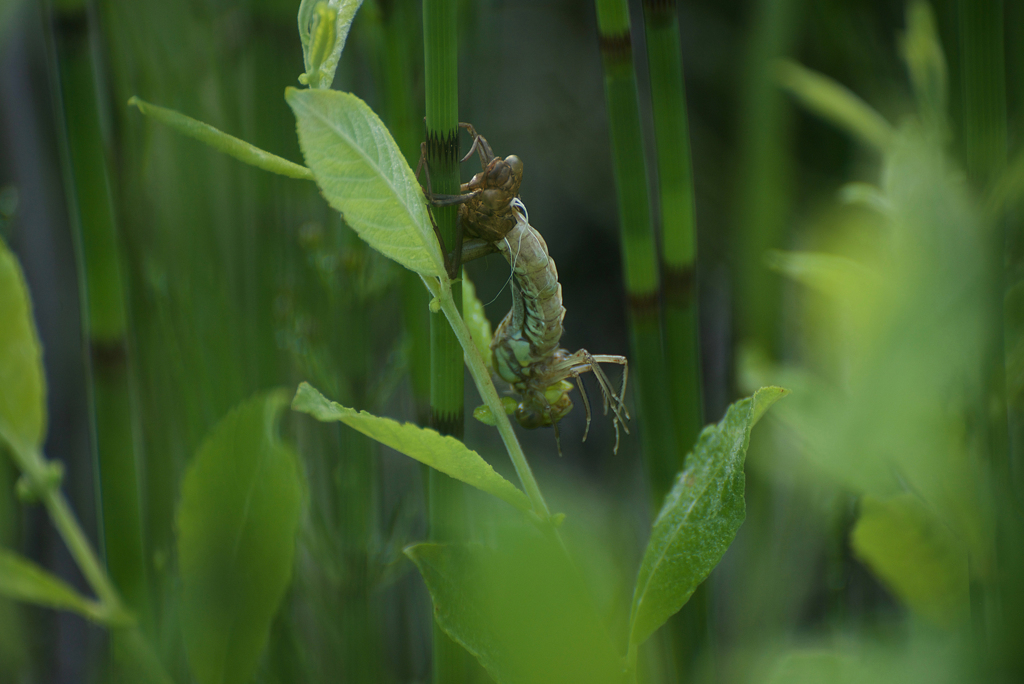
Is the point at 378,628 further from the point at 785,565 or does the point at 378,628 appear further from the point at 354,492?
the point at 785,565

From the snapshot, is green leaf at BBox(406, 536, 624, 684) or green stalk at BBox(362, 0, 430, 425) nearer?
green leaf at BBox(406, 536, 624, 684)

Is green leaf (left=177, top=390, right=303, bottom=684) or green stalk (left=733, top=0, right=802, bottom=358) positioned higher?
green stalk (left=733, top=0, right=802, bottom=358)

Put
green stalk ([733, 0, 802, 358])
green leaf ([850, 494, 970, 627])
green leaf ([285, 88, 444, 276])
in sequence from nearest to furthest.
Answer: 1. green leaf ([285, 88, 444, 276])
2. green leaf ([850, 494, 970, 627])
3. green stalk ([733, 0, 802, 358])

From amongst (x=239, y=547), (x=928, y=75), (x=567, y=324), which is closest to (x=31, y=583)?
(x=239, y=547)

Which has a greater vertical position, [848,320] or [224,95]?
[224,95]

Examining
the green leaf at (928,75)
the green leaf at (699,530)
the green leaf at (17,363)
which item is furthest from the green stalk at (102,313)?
the green leaf at (928,75)

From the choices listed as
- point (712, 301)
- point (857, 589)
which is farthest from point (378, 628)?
point (712, 301)

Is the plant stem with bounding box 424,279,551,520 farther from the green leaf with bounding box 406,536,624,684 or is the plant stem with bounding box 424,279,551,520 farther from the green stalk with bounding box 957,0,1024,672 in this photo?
the green stalk with bounding box 957,0,1024,672

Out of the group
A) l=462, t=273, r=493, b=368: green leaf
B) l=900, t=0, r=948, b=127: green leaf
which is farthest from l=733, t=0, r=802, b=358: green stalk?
l=462, t=273, r=493, b=368: green leaf
